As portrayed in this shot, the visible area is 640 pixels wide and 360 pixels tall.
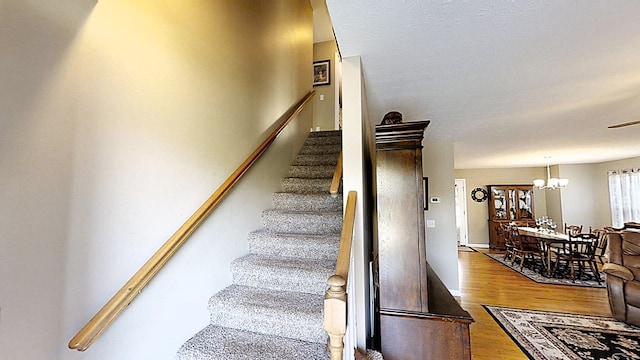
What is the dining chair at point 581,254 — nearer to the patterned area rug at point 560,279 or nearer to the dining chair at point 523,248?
the patterned area rug at point 560,279

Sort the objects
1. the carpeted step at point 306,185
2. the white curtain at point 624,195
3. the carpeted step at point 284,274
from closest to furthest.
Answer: the carpeted step at point 284,274, the carpeted step at point 306,185, the white curtain at point 624,195

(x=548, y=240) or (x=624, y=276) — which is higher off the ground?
(x=548, y=240)

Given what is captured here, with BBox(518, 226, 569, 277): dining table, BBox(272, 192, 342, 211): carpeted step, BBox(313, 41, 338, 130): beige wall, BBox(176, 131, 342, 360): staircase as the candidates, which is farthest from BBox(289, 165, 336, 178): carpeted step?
BBox(518, 226, 569, 277): dining table

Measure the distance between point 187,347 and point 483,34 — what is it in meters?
2.51

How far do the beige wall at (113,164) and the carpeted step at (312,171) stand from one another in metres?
1.18

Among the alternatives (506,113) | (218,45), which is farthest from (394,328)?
(506,113)

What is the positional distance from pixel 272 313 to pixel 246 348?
231 mm

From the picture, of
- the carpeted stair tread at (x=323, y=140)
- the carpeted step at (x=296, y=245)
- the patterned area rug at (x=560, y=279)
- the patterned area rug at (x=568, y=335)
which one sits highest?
the carpeted stair tread at (x=323, y=140)

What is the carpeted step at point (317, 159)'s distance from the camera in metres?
3.60

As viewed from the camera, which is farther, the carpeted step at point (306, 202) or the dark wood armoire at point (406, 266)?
the carpeted step at point (306, 202)

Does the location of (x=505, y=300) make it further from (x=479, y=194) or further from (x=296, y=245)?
(x=479, y=194)

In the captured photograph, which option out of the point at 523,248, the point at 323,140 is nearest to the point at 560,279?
the point at 523,248

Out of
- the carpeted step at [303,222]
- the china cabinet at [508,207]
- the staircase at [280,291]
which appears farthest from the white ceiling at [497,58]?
the china cabinet at [508,207]

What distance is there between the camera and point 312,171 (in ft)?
11.2
